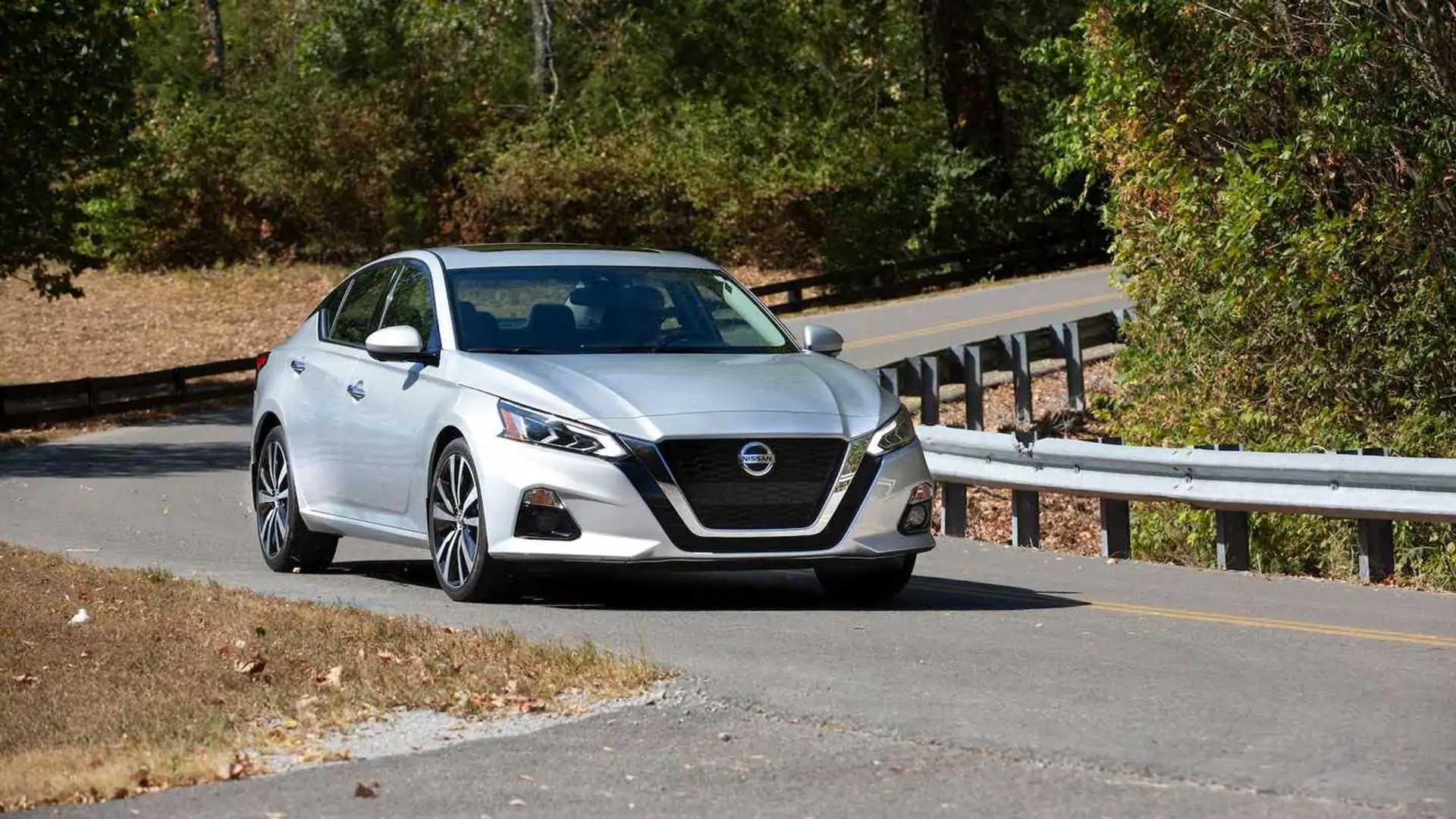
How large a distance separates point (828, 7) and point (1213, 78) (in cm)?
3472

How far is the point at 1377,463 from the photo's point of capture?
1195 cm

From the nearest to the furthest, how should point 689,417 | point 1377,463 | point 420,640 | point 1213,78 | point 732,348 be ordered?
point 420,640 → point 689,417 → point 732,348 → point 1377,463 → point 1213,78

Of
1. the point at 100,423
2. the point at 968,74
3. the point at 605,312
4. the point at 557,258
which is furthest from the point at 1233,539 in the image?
the point at 968,74

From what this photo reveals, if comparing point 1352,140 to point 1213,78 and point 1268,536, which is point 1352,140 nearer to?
point 1213,78

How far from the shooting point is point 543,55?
5441cm

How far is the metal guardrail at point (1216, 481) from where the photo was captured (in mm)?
11836

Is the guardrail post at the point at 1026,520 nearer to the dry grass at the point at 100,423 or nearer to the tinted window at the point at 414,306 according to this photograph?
the tinted window at the point at 414,306

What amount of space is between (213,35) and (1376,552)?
2158 inches

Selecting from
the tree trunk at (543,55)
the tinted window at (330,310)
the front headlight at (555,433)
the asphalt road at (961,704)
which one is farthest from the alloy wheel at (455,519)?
the tree trunk at (543,55)

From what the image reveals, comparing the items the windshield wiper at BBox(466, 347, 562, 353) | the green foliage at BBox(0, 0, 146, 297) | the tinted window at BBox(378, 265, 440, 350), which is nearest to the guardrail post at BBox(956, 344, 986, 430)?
the tinted window at BBox(378, 265, 440, 350)

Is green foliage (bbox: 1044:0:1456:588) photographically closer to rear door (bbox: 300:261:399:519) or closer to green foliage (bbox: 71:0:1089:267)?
rear door (bbox: 300:261:399:519)

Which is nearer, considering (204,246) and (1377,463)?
(1377,463)

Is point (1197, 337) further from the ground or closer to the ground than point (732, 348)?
closer to the ground

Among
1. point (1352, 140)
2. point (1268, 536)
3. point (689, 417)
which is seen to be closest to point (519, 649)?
point (689, 417)
